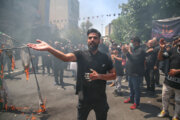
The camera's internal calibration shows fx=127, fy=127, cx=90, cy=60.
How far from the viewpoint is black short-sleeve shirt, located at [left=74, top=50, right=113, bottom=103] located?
211cm

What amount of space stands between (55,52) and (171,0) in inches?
421

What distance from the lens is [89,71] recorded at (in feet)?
7.00

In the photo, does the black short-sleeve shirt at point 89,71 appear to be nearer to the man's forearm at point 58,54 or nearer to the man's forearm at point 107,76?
the man's forearm at point 107,76

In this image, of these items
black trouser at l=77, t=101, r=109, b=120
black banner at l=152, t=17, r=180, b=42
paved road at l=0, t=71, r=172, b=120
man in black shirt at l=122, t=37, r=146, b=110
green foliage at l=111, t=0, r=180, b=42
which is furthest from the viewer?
green foliage at l=111, t=0, r=180, b=42

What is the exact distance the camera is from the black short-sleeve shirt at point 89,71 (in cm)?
211

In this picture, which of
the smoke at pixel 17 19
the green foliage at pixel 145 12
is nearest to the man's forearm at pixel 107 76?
the green foliage at pixel 145 12

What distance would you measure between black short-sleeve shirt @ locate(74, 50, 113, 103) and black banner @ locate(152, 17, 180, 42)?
23.4 ft

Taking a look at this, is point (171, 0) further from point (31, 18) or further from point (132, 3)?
point (31, 18)

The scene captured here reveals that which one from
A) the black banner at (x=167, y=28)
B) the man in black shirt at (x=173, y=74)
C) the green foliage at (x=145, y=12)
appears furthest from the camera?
the green foliage at (x=145, y=12)

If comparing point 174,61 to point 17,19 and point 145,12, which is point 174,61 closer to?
point 145,12

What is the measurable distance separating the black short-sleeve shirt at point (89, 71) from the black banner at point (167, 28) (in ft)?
23.4

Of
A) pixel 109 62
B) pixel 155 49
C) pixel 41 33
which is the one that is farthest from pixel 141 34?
pixel 41 33

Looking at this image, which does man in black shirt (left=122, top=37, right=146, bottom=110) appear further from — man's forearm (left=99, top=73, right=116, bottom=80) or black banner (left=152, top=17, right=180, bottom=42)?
black banner (left=152, top=17, right=180, bottom=42)

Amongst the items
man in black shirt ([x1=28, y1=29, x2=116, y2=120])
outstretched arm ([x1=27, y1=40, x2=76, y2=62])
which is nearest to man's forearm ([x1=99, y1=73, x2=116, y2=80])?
man in black shirt ([x1=28, y1=29, x2=116, y2=120])
